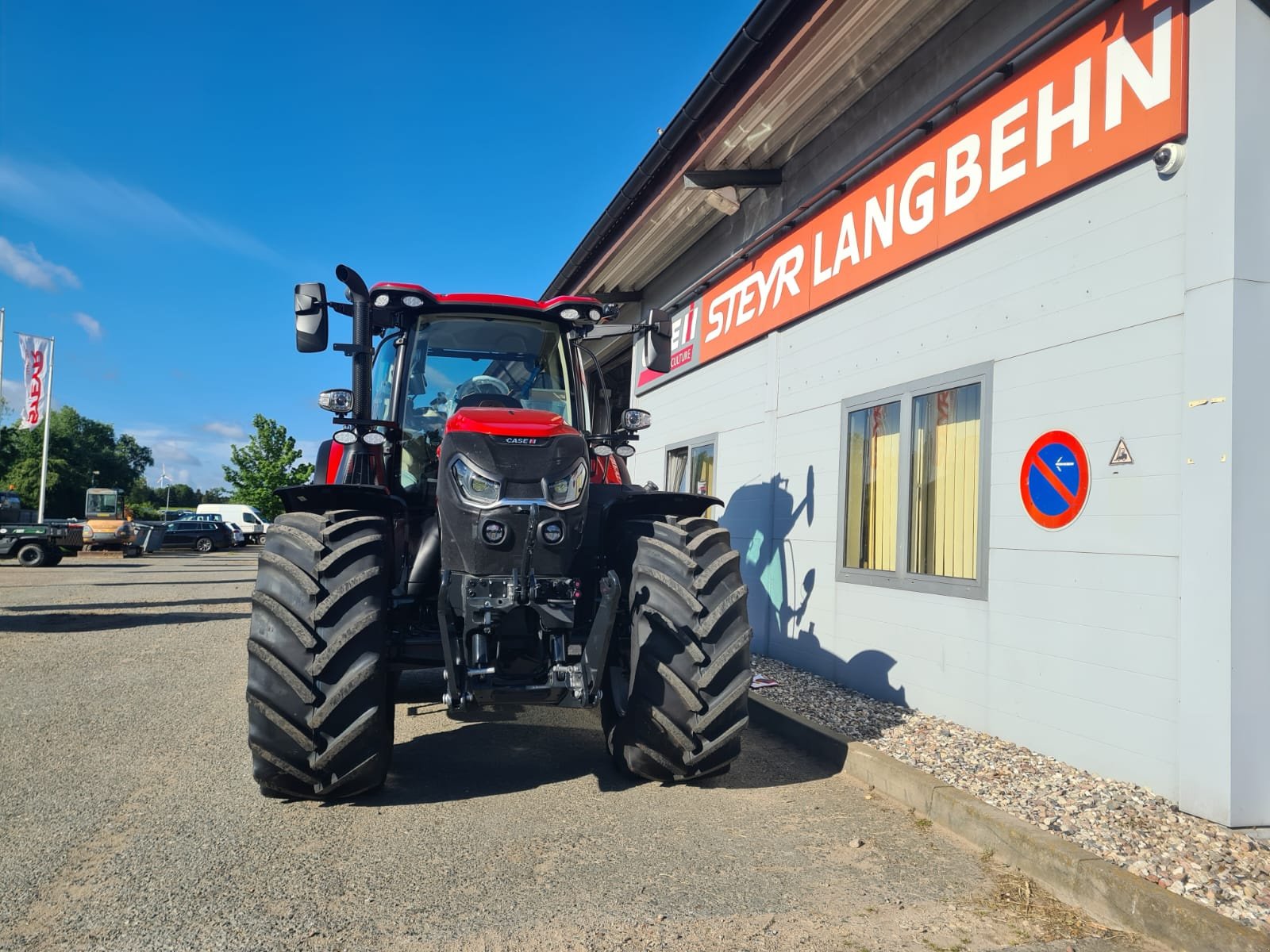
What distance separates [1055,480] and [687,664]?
234 centimetres

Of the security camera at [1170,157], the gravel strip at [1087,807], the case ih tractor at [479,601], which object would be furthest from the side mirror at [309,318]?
the security camera at [1170,157]

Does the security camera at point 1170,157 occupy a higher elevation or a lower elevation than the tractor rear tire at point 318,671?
higher

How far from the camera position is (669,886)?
341 centimetres

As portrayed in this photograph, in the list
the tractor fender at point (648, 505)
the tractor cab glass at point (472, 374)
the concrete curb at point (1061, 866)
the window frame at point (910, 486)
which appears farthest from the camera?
the window frame at point (910, 486)

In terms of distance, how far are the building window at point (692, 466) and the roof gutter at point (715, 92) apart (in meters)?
2.87

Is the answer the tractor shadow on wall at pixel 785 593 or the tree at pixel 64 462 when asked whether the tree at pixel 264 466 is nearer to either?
the tree at pixel 64 462


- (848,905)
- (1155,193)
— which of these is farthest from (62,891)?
(1155,193)

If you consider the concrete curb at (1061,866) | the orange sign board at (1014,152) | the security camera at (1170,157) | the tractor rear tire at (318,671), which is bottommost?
the concrete curb at (1061,866)

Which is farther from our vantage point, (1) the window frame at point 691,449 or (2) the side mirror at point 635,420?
(1) the window frame at point 691,449

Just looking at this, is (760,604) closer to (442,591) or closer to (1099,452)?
(1099,452)

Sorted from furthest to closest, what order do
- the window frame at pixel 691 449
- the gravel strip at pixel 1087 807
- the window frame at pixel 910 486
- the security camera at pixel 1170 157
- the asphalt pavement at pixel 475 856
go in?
1. the window frame at pixel 691 449
2. the window frame at pixel 910 486
3. the security camera at pixel 1170 157
4. the gravel strip at pixel 1087 807
5. the asphalt pavement at pixel 475 856

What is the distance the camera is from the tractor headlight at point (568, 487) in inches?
168

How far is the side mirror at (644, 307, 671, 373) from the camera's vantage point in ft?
19.3

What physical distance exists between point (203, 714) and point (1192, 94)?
7020 mm
